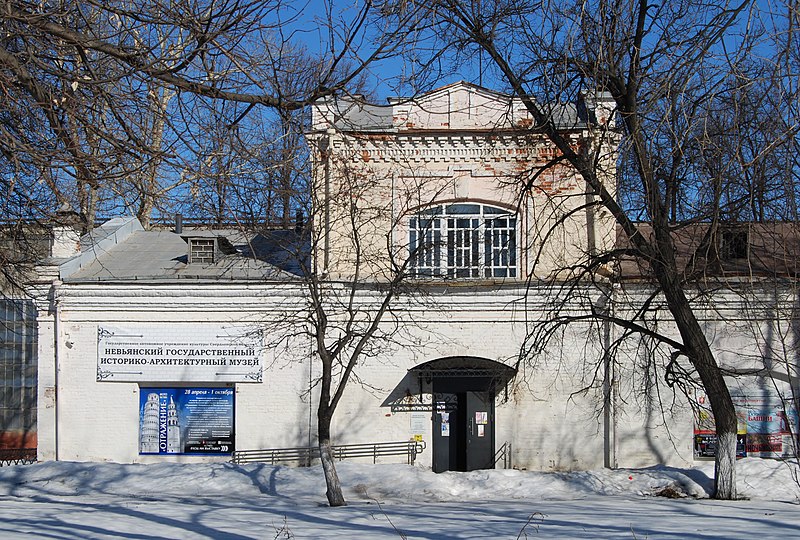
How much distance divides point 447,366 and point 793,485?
6360mm

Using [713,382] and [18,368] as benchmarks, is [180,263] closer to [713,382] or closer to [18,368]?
[18,368]

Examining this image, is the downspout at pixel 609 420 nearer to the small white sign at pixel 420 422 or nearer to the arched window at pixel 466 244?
the arched window at pixel 466 244

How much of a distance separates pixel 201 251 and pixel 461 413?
6564mm

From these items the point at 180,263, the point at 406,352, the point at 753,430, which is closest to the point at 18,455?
the point at 180,263

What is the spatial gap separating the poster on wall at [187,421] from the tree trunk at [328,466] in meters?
4.54

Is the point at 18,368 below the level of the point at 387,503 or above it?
above

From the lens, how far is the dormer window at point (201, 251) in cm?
1883

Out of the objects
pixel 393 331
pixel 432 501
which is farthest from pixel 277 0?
pixel 393 331

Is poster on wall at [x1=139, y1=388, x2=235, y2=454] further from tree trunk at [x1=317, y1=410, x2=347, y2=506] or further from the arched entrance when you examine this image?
tree trunk at [x1=317, y1=410, x2=347, y2=506]

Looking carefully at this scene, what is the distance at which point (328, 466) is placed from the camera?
1287cm

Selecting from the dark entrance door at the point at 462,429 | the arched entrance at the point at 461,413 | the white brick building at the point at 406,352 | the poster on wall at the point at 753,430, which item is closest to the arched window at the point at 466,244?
the white brick building at the point at 406,352

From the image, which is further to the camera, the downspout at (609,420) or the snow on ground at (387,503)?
the downspout at (609,420)

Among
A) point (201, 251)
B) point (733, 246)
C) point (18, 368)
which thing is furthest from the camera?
point (201, 251)

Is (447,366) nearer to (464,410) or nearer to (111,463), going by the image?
(464,410)
